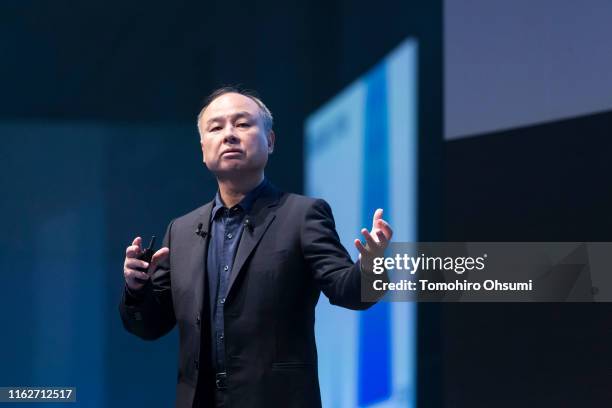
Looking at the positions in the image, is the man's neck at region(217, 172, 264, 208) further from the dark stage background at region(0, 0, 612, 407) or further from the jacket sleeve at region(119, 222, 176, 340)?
the dark stage background at region(0, 0, 612, 407)

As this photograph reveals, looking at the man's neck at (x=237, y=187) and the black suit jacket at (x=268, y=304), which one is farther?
the man's neck at (x=237, y=187)

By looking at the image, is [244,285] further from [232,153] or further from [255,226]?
[232,153]

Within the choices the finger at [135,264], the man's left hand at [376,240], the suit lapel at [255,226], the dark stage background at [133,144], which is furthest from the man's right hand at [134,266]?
the dark stage background at [133,144]

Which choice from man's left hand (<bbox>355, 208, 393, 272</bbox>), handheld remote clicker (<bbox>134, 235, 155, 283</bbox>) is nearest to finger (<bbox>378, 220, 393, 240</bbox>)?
man's left hand (<bbox>355, 208, 393, 272</bbox>)

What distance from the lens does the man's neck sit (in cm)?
254

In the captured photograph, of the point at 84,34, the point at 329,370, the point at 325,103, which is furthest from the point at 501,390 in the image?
the point at 84,34

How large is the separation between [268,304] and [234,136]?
51 cm

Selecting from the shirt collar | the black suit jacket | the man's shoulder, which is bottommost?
the black suit jacket

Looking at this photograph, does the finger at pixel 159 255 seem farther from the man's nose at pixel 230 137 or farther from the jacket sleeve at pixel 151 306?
the man's nose at pixel 230 137

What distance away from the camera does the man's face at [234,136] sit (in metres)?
2.52

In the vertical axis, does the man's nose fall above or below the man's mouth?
above

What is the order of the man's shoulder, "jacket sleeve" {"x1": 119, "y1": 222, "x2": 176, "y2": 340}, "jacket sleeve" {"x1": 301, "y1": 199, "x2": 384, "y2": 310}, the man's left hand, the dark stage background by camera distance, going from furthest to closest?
the dark stage background < the man's shoulder < "jacket sleeve" {"x1": 119, "y1": 222, "x2": 176, "y2": 340} < "jacket sleeve" {"x1": 301, "y1": 199, "x2": 384, "y2": 310} < the man's left hand

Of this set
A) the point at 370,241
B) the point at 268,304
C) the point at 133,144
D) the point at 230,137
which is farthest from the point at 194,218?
the point at 133,144

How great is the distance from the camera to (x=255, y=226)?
8.01ft
